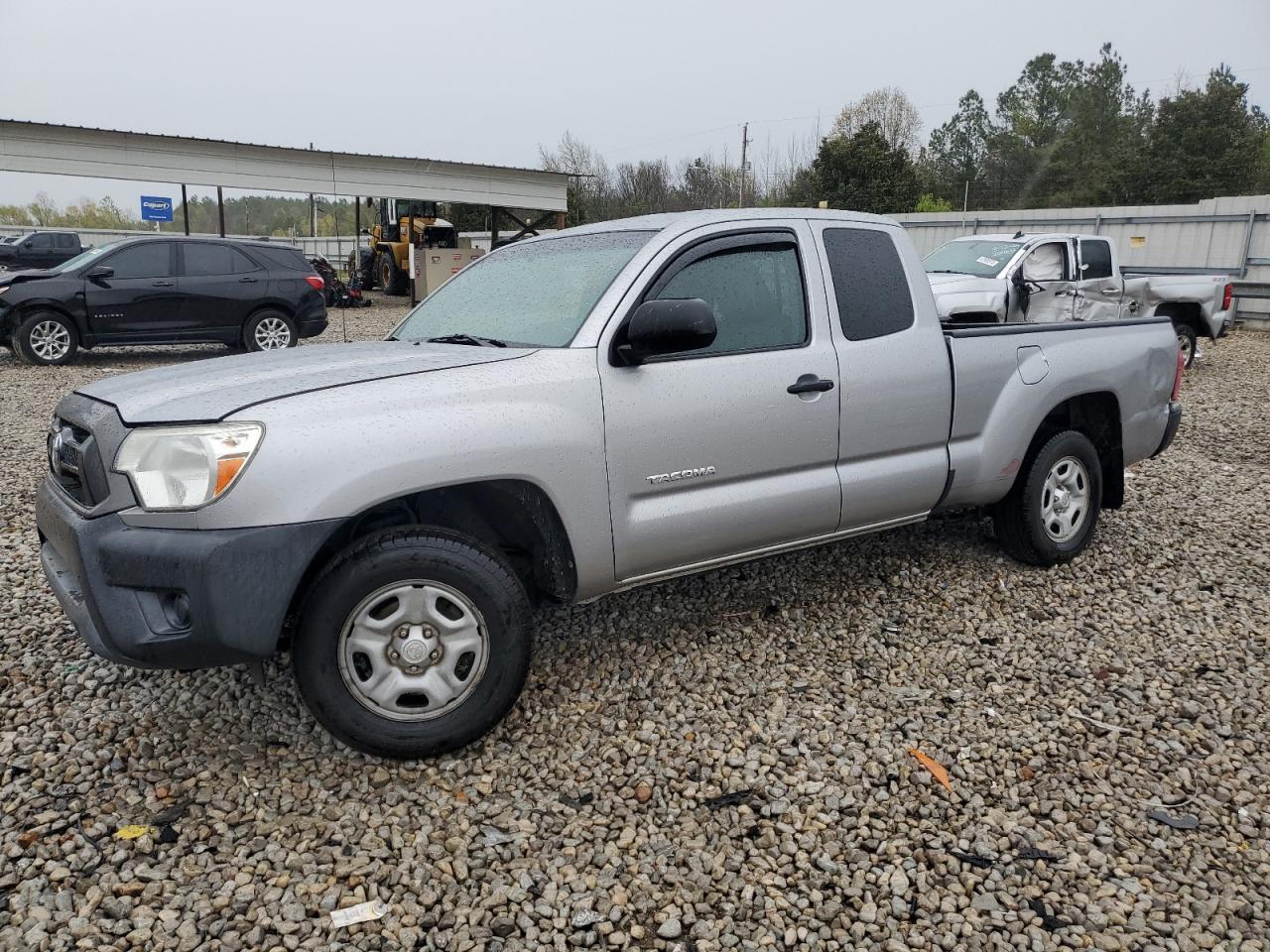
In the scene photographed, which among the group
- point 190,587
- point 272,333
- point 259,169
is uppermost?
point 259,169

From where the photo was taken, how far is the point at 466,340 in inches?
140

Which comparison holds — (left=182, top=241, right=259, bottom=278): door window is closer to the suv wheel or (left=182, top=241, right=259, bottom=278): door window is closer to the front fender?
the suv wheel

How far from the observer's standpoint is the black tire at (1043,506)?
15.0 feet

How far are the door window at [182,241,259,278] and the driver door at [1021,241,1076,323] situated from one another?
10591mm

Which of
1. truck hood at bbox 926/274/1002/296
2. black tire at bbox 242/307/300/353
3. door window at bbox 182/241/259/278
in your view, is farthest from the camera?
black tire at bbox 242/307/300/353

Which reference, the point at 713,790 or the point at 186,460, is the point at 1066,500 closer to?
the point at 713,790

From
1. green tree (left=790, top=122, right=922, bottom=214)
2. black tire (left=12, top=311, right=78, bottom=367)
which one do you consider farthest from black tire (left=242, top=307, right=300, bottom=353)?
green tree (left=790, top=122, right=922, bottom=214)

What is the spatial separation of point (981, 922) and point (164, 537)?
2.47 m

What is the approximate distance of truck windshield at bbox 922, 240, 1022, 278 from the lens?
11516mm

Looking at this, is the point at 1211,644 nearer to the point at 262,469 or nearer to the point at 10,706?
the point at 262,469

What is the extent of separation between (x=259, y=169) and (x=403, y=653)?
2125 cm

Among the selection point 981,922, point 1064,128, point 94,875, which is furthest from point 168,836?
point 1064,128

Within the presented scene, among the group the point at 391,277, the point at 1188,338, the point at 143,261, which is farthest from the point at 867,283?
the point at 391,277

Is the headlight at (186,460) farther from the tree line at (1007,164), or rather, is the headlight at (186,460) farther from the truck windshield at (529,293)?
the tree line at (1007,164)
